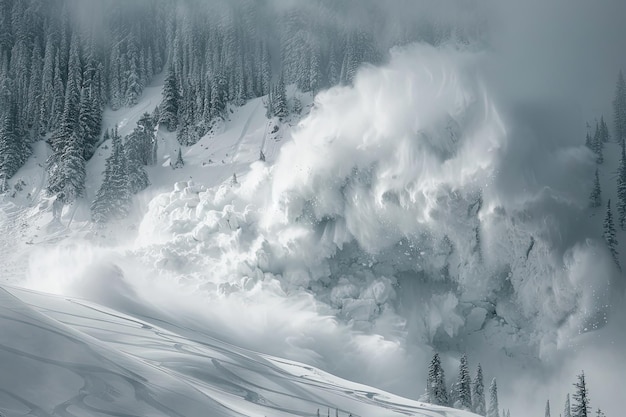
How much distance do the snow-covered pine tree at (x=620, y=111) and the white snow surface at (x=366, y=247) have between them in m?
13.0

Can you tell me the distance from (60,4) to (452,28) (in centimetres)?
6188

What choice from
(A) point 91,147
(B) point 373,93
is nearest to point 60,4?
(A) point 91,147

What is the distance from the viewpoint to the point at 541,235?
190 feet

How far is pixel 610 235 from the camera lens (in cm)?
5978

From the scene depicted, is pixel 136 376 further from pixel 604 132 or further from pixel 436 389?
pixel 604 132

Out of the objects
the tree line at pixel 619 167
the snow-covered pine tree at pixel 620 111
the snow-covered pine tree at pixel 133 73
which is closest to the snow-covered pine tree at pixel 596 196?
the tree line at pixel 619 167

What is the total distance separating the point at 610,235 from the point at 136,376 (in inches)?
2094

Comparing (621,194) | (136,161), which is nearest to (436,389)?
(621,194)

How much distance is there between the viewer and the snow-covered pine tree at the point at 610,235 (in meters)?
59.2

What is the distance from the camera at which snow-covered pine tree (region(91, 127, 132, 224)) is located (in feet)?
194

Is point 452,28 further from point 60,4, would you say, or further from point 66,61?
point 60,4

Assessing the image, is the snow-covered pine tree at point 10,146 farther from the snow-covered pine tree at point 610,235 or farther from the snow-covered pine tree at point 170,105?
the snow-covered pine tree at point 610,235

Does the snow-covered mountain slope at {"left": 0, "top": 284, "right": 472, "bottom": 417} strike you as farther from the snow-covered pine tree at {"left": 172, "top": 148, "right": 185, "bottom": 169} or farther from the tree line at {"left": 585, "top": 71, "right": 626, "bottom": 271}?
the tree line at {"left": 585, "top": 71, "right": 626, "bottom": 271}

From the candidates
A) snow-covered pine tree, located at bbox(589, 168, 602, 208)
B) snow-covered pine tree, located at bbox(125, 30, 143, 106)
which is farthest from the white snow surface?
snow-covered pine tree, located at bbox(125, 30, 143, 106)
